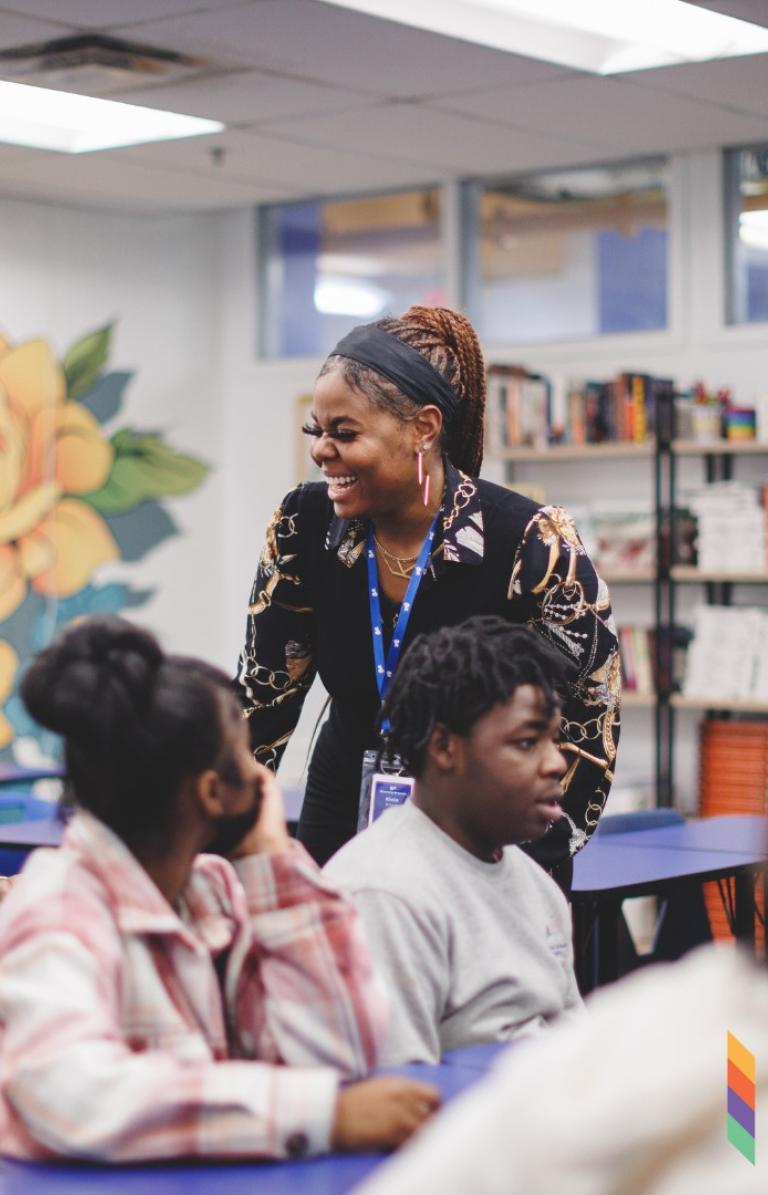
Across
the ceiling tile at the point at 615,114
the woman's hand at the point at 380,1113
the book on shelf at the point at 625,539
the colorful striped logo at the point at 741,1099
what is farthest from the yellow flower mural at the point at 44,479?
the colorful striped logo at the point at 741,1099

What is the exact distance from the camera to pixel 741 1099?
3.58 feet

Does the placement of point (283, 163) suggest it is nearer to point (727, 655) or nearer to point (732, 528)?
point (732, 528)

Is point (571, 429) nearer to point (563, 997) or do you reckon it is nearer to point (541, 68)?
point (541, 68)

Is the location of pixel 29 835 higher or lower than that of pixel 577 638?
lower

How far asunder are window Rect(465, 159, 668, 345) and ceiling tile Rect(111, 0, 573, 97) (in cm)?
167

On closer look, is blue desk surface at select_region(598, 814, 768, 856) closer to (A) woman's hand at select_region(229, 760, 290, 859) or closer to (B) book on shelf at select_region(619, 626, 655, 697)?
(B) book on shelf at select_region(619, 626, 655, 697)

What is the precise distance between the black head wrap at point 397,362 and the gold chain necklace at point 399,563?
8.9 inches

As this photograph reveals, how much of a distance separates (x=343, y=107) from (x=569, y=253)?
5.49 ft

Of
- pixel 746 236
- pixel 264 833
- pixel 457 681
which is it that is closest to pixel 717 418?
pixel 746 236

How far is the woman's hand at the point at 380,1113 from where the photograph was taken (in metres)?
1.46

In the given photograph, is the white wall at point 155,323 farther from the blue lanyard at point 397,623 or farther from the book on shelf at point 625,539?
the blue lanyard at point 397,623

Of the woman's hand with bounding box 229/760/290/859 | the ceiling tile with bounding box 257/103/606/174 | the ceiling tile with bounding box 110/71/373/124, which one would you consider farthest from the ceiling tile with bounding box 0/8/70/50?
the woman's hand with bounding box 229/760/290/859

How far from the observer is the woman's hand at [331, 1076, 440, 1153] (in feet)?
4.81

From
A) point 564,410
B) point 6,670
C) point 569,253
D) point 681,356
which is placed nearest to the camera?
A: point 564,410
